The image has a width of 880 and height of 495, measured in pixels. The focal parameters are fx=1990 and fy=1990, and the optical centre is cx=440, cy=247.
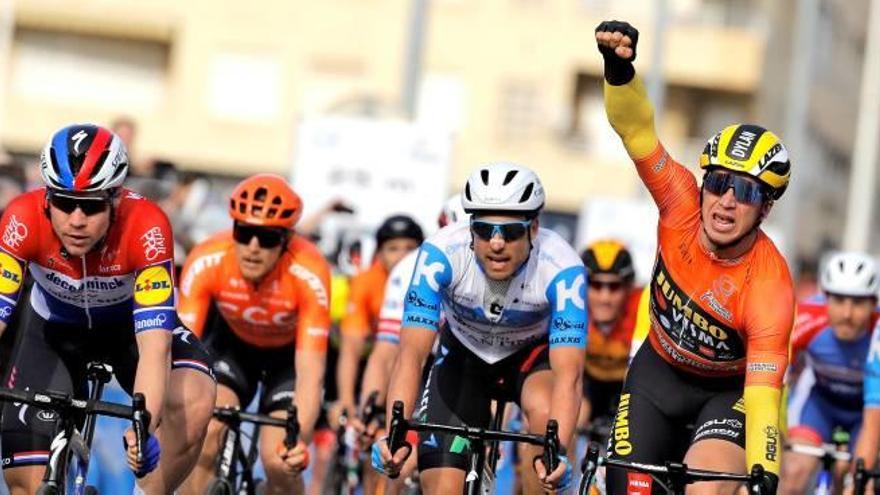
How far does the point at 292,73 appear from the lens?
2072 inches

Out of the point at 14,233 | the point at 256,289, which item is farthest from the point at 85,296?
the point at 256,289

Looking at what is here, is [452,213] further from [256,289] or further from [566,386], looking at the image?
[566,386]

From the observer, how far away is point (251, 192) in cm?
1162

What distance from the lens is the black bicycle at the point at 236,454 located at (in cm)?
1077

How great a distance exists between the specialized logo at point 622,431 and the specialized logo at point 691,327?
15.3 inches

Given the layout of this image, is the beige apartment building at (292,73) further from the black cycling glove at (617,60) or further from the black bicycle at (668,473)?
the black bicycle at (668,473)

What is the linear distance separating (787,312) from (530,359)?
6.69 feet

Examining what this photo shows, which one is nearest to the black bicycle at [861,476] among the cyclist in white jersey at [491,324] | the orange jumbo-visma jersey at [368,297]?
the cyclist in white jersey at [491,324]

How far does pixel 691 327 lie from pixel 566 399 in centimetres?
76

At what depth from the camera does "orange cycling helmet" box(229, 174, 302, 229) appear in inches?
455

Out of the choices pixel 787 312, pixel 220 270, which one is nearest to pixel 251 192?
pixel 220 270

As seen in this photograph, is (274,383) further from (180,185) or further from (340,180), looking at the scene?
(340,180)

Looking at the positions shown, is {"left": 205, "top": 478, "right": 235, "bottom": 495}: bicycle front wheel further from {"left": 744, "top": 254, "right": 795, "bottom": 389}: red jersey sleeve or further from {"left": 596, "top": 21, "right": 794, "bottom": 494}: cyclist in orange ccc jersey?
{"left": 744, "top": 254, "right": 795, "bottom": 389}: red jersey sleeve

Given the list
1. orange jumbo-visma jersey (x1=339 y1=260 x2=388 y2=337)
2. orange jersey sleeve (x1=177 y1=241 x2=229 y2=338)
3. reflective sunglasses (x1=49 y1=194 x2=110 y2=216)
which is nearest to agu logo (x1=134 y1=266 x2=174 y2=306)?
reflective sunglasses (x1=49 y1=194 x2=110 y2=216)
